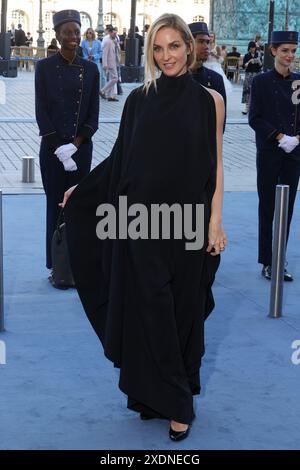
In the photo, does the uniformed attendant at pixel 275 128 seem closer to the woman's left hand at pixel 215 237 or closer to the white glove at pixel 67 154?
the white glove at pixel 67 154

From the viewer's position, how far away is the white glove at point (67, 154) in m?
6.67

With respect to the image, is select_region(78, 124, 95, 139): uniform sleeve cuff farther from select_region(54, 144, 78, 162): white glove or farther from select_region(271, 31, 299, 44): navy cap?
select_region(271, 31, 299, 44): navy cap

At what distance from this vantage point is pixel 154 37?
13.2ft

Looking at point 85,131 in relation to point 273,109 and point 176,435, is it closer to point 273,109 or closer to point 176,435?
point 273,109

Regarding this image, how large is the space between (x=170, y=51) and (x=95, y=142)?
10876 millimetres

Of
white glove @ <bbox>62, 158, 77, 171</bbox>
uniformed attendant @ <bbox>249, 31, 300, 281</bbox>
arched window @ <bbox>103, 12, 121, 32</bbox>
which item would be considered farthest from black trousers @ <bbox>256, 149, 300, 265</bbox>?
arched window @ <bbox>103, 12, 121, 32</bbox>

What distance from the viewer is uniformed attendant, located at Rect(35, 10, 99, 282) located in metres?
6.67

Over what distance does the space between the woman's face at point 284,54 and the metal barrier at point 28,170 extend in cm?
451

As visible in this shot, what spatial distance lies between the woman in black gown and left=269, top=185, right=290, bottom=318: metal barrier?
1913 mm

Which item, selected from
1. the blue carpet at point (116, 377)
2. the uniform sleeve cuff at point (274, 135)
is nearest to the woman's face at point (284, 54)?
the uniform sleeve cuff at point (274, 135)

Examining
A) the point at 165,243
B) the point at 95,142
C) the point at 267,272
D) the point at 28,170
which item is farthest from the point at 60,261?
→ the point at 95,142

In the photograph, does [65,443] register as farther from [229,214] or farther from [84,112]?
[229,214]
